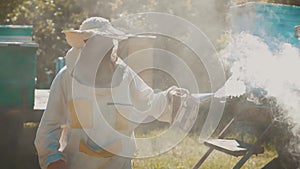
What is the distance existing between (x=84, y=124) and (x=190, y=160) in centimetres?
336

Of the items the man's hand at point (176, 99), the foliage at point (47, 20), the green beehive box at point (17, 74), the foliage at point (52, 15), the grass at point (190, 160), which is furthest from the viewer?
the foliage at point (47, 20)

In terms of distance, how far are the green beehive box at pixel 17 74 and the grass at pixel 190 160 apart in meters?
1.43

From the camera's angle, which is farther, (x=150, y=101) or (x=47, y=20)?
(x=47, y=20)

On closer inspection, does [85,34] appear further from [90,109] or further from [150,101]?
[150,101]

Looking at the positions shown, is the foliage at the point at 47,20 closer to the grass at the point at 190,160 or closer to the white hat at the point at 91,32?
the grass at the point at 190,160

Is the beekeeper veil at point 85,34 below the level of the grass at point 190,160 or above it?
above

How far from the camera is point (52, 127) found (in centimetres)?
277

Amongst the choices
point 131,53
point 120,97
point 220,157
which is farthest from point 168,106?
point 220,157

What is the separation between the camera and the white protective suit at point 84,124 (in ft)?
9.11

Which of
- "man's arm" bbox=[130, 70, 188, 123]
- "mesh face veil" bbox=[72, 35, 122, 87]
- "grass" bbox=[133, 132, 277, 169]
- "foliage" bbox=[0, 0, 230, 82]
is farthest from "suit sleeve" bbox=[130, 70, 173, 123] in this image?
"foliage" bbox=[0, 0, 230, 82]

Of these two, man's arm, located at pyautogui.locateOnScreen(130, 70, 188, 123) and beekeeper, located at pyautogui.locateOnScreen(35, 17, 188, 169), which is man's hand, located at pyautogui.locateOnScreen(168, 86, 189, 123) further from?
beekeeper, located at pyautogui.locateOnScreen(35, 17, 188, 169)

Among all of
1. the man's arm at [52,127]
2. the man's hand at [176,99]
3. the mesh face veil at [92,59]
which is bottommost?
the man's arm at [52,127]

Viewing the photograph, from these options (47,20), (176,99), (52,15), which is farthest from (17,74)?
(52,15)

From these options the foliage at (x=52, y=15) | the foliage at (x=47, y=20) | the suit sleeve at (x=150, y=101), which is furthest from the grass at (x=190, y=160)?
the foliage at (x=47, y=20)
